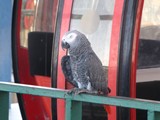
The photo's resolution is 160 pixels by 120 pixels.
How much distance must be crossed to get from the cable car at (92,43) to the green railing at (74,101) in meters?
0.69

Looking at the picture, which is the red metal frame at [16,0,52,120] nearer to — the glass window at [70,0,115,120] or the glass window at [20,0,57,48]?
the glass window at [20,0,57,48]

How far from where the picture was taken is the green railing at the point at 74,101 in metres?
2.02

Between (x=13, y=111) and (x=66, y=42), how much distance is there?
3208 millimetres

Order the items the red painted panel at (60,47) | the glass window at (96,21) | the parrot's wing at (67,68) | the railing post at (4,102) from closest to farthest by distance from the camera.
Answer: the railing post at (4,102), the parrot's wing at (67,68), the glass window at (96,21), the red painted panel at (60,47)


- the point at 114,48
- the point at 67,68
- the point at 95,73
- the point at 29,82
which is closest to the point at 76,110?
the point at 95,73

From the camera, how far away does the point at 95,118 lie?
11.0ft

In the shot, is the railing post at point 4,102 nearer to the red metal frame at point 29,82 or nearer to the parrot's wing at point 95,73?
the parrot's wing at point 95,73

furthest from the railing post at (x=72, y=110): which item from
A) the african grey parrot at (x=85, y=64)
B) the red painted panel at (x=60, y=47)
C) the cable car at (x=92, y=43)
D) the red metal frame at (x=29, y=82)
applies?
the red metal frame at (x=29, y=82)

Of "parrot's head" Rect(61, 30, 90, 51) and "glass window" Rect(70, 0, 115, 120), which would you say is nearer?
"parrot's head" Rect(61, 30, 90, 51)

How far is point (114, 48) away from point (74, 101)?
2.54 ft

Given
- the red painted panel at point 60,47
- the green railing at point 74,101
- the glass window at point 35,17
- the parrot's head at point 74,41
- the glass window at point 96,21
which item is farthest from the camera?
the glass window at point 35,17

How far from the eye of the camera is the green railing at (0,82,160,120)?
2.02m

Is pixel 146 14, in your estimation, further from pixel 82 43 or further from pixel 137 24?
pixel 82 43

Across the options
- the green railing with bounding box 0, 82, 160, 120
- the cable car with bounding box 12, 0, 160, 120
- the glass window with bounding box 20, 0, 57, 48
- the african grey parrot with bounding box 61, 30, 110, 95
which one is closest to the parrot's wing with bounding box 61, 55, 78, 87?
the african grey parrot with bounding box 61, 30, 110, 95
